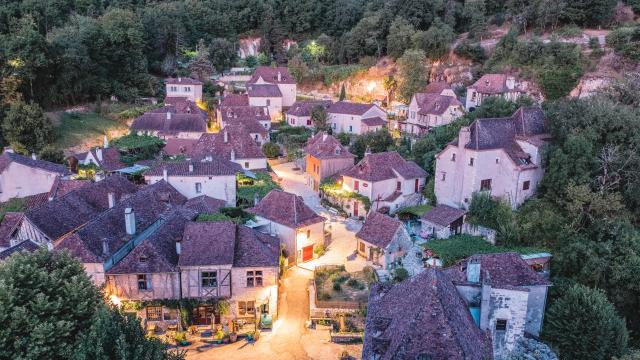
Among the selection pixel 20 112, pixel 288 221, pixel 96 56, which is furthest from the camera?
pixel 96 56

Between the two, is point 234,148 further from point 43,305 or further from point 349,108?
point 43,305

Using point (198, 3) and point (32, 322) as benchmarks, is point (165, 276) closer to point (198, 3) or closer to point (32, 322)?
point (32, 322)

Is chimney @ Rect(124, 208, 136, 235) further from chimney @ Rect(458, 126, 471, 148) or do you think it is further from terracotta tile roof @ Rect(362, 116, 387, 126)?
terracotta tile roof @ Rect(362, 116, 387, 126)

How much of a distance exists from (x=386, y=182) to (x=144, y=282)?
2313 cm

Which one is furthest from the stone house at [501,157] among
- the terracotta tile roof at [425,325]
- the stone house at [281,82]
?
the stone house at [281,82]

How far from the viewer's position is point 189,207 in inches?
1351

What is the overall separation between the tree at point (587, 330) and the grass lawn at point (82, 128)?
55517mm

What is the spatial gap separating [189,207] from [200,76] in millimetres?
56309

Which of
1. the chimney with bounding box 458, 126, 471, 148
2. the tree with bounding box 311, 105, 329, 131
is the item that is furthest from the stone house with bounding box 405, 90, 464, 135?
the chimney with bounding box 458, 126, 471, 148

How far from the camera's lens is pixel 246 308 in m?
27.4

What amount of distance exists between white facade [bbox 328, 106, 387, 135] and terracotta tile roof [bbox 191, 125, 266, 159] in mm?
16458

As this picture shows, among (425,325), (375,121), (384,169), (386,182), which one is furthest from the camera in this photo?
(375,121)

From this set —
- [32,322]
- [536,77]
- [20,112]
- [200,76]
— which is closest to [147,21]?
[200,76]

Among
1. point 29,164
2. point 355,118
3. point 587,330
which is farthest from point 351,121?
point 587,330
